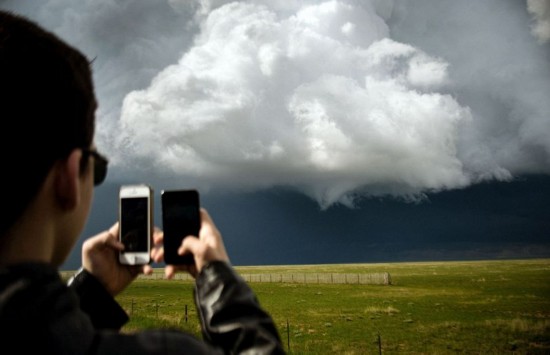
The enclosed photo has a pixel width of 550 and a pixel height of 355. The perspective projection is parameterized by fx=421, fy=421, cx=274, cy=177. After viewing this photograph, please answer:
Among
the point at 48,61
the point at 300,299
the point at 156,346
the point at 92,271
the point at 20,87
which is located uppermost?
the point at 48,61

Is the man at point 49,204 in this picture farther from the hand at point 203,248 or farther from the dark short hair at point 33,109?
the hand at point 203,248

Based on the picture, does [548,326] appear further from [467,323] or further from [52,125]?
[52,125]

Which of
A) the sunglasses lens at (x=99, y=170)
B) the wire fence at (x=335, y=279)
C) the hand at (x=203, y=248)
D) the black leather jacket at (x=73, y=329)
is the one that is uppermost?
the sunglasses lens at (x=99, y=170)

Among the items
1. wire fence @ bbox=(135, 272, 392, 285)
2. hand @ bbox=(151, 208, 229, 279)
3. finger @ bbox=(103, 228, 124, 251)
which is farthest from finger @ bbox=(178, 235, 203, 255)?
wire fence @ bbox=(135, 272, 392, 285)

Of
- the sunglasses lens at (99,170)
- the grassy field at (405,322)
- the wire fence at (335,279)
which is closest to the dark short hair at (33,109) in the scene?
the sunglasses lens at (99,170)

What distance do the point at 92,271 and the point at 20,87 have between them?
56.5 inches

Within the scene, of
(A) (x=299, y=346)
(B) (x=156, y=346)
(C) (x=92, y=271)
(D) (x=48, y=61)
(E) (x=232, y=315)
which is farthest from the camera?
(A) (x=299, y=346)

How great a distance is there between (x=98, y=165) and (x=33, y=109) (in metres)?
0.43

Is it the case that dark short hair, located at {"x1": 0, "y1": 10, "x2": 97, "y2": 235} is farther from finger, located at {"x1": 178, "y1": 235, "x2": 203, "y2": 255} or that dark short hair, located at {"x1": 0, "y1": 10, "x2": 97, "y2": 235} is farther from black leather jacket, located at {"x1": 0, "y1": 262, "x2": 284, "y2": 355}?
finger, located at {"x1": 178, "y1": 235, "x2": 203, "y2": 255}

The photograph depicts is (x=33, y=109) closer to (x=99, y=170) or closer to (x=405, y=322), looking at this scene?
(x=99, y=170)

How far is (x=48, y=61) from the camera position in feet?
5.28

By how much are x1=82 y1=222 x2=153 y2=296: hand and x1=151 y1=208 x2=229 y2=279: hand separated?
0.78 feet

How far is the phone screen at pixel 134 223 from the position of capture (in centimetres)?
271

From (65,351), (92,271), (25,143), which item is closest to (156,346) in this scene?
(65,351)
